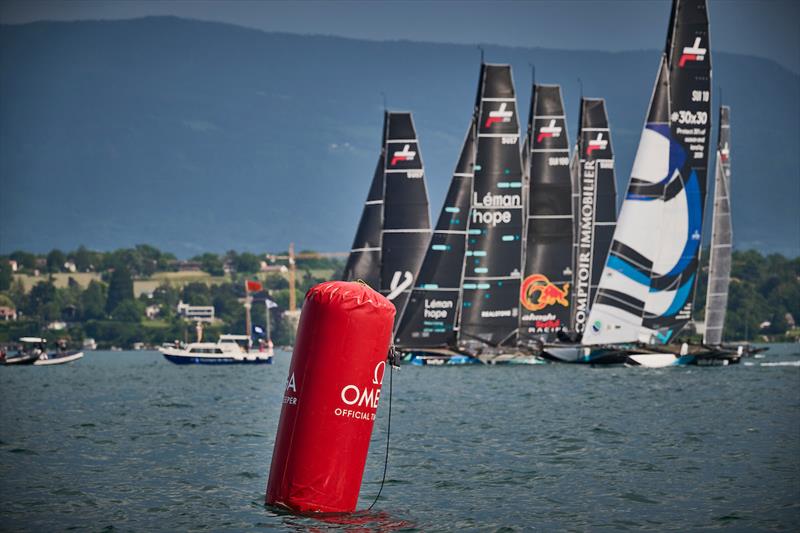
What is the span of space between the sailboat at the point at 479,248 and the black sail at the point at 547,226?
6.53 ft

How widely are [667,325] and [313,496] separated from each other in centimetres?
5026

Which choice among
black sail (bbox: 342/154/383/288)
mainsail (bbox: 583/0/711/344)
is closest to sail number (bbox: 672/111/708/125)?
mainsail (bbox: 583/0/711/344)

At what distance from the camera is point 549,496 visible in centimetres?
2284

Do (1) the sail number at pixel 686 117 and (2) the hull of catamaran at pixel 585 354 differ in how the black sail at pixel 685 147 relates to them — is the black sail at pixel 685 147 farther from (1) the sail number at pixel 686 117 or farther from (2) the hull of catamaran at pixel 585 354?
(2) the hull of catamaran at pixel 585 354

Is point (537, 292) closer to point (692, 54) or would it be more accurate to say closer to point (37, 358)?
point (692, 54)

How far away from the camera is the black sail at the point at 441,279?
226ft

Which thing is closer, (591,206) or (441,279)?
(441,279)

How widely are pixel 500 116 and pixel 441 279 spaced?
8.38m

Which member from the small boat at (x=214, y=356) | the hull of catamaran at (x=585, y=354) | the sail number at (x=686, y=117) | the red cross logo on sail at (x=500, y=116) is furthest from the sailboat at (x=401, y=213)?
the small boat at (x=214, y=356)

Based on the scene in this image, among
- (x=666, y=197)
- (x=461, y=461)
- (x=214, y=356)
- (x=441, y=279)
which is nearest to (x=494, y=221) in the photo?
(x=441, y=279)

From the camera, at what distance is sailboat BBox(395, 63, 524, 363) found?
68.2 meters

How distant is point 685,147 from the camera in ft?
211

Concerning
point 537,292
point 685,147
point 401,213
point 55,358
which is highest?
point 685,147

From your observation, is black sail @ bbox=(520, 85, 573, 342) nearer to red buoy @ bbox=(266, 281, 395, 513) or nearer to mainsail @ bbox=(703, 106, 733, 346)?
mainsail @ bbox=(703, 106, 733, 346)
